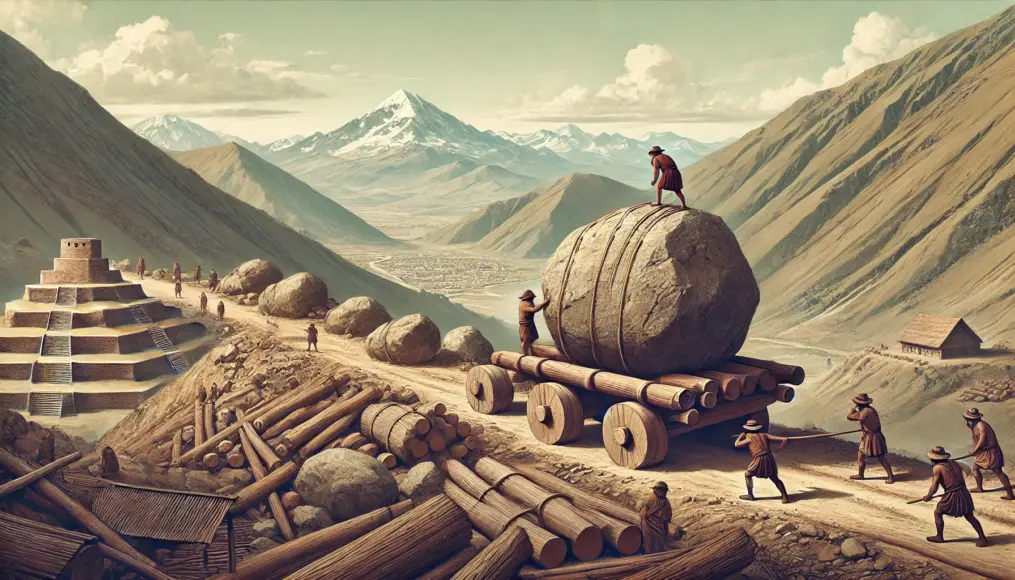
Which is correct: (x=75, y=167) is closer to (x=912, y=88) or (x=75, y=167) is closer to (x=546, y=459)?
(x=546, y=459)

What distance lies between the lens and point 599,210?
13438cm

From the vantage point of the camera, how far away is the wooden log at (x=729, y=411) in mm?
14703

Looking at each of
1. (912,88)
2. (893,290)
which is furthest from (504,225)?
(893,290)

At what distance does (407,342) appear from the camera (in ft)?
77.6

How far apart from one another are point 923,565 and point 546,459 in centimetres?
701

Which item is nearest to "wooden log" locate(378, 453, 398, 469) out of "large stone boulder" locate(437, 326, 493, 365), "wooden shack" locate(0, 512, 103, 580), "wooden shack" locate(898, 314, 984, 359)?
"wooden shack" locate(0, 512, 103, 580)

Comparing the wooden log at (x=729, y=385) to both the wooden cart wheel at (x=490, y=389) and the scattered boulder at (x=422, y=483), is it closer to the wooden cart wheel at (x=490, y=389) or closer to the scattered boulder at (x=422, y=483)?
the wooden cart wheel at (x=490, y=389)

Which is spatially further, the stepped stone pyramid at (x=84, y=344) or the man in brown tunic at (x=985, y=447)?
the stepped stone pyramid at (x=84, y=344)

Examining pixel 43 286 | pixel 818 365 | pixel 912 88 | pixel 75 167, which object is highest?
pixel 912 88

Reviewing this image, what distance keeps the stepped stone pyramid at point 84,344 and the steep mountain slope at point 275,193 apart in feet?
373

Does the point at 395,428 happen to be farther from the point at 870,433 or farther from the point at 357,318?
the point at 357,318

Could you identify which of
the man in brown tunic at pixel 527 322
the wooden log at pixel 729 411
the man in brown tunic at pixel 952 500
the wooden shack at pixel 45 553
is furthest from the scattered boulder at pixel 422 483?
the man in brown tunic at pixel 952 500

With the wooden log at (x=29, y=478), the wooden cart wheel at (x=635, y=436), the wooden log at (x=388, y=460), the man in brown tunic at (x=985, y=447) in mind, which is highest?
the man in brown tunic at (x=985, y=447)

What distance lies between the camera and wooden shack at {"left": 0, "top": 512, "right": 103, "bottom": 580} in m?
9.89
